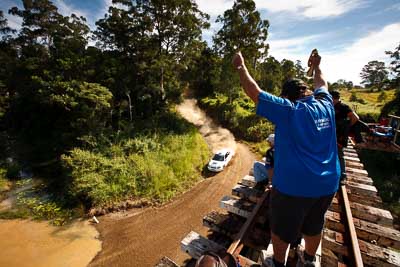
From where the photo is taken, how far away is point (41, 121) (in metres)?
18.0

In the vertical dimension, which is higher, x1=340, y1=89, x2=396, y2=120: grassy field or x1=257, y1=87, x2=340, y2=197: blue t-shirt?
x1=257, y1=87, x2=340, y2=197: blue t-shirt

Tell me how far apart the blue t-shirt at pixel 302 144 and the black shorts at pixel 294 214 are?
0.24ft

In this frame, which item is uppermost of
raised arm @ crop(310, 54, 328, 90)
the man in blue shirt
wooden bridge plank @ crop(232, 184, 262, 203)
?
raised arm @ crop(310, 54, 328, 90)

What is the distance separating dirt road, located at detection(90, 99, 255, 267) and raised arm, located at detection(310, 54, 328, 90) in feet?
23.6

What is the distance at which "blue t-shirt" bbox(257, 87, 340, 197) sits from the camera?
4.57 ft

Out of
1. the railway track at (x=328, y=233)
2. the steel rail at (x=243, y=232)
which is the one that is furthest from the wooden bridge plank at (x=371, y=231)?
the steel rail at (x=243, y=232)

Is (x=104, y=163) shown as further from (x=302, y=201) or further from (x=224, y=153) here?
(x=302, y=201)

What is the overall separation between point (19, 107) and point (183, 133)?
16324mm

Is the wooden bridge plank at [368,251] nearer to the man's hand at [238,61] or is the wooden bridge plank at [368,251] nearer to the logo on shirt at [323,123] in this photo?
the logo on shirt at [323,123]

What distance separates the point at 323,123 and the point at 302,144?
10.0 inches

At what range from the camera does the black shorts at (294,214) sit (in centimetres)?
152

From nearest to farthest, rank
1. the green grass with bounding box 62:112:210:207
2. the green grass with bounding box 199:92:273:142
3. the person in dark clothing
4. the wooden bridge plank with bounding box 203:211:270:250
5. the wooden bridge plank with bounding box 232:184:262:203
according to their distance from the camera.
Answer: the wooden bridge plank with bounding box 203:211:270:250
the wooden bridge plank with bounding box 232:184:262:203
the person in dark clothing
the green grass with bounding box 62:112:210:207
the green grass with bounding box 199:92:273:142

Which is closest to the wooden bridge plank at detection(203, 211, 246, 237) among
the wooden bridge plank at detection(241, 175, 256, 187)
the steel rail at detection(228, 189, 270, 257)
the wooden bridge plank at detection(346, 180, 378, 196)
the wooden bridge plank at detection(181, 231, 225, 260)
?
the steel rail at detection(228, 189, 270, 257)

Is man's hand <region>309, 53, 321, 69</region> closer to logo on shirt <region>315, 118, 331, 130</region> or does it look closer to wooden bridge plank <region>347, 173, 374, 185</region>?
logo on shirt <region>315, 118, 331, 130</region>
